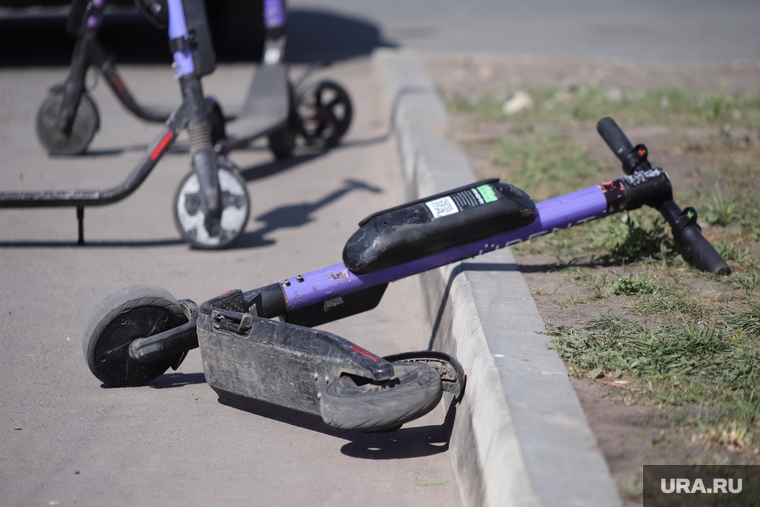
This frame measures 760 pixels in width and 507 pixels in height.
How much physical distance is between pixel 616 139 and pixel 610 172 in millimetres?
1434

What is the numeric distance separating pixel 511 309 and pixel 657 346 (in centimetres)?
53

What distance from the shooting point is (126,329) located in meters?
2.91

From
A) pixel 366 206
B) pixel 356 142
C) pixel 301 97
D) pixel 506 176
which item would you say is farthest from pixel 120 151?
A: pixel 506 176

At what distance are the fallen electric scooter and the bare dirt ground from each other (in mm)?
356

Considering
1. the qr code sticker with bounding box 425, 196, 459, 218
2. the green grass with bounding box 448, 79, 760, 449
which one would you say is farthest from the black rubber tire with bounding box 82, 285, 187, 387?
the green grass with bounding box 448, 79, 760, 449

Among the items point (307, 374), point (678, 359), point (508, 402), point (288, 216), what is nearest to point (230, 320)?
point (307, 374)

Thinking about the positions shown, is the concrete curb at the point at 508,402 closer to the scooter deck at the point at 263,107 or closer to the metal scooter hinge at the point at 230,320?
the metal scooter hinge at the point at 230,320

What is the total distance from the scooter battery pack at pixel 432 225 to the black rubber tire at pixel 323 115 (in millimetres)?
4033

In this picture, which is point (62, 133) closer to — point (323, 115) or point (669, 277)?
point (323, 115)

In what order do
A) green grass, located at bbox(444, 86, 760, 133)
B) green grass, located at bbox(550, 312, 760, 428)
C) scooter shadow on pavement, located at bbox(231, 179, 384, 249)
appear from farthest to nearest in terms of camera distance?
green grass, located at bbox(444, 86, 760, 133) < scooter shadow on pavement, located at bbox(231, 179, 384, 249) < green grass, located at bbox(550, 312, 760, 428)

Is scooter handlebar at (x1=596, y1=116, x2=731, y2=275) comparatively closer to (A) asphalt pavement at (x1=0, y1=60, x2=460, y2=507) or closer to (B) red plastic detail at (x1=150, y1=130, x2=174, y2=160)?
(A) asphalt pavement at (x1=0, y1=60, x2=460, y2=507)

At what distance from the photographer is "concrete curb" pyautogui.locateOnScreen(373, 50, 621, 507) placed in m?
1.88

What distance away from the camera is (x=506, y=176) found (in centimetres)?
504

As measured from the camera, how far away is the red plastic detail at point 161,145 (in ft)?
15.0
